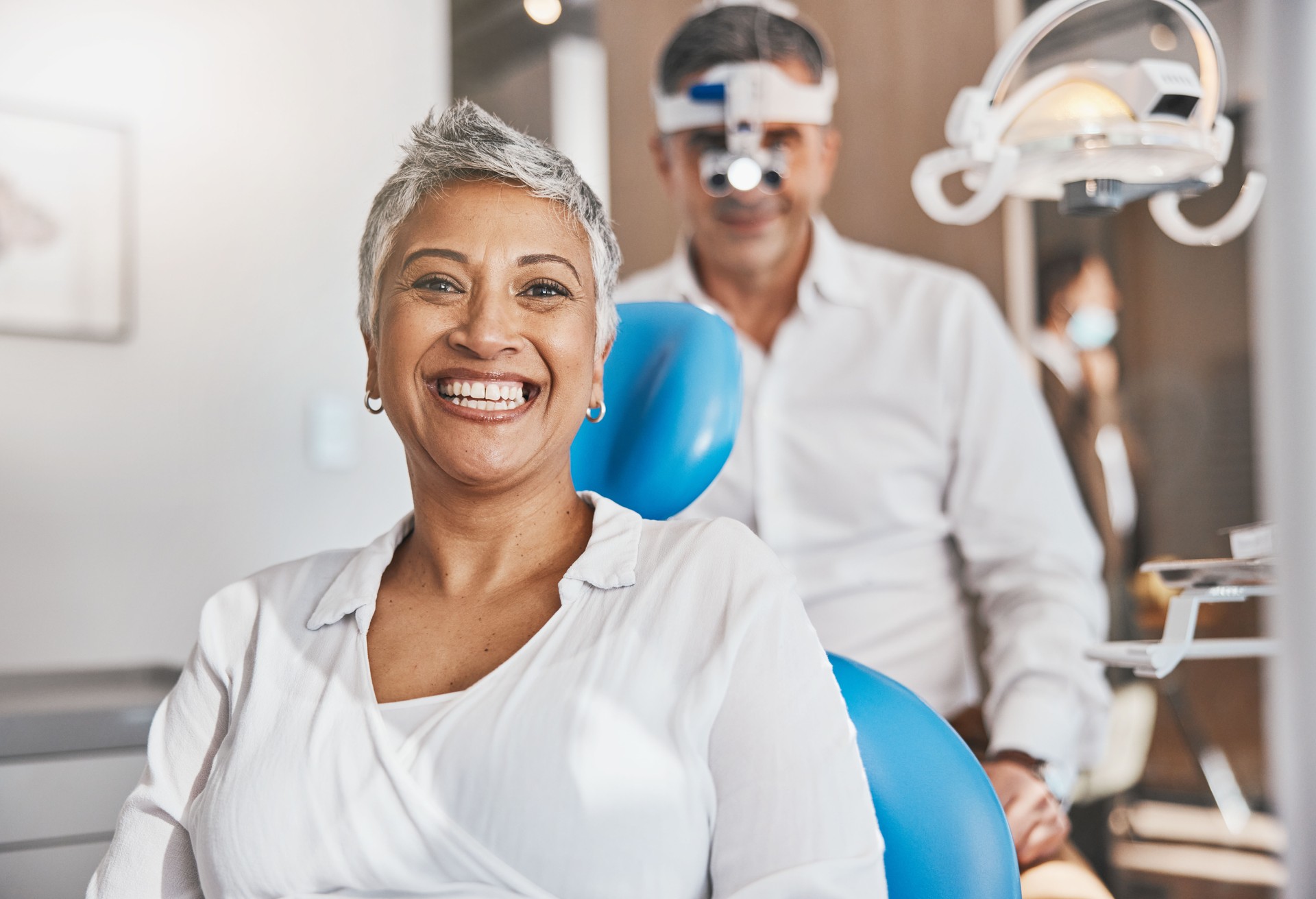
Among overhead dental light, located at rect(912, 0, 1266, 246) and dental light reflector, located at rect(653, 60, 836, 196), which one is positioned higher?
dental light reflector, located at rect(653, 60, 836, 196)

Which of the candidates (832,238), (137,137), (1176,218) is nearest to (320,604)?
(1176,218)

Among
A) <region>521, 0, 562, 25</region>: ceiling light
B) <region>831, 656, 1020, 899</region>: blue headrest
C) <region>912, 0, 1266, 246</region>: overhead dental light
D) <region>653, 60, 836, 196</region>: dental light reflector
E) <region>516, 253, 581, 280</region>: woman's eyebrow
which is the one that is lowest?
<region>831, 656, 1020, 899</region>: blue headrest

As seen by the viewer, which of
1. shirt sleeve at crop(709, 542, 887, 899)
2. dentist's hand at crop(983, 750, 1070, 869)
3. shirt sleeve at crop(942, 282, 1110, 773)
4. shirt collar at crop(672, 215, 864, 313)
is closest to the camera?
shirt sleeve at crop(709, 542, 887, 899)

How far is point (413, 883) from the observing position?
83 cm

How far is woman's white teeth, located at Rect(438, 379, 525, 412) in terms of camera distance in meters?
0.99

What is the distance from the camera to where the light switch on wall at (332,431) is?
87.3 inches

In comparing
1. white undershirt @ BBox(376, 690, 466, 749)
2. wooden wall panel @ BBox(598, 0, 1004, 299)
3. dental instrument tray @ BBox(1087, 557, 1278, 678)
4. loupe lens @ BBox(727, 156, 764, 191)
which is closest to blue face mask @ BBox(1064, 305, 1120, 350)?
wooden wall panel @ BBox(598, 0, 1004, 299)

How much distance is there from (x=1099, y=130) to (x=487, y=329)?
619mm

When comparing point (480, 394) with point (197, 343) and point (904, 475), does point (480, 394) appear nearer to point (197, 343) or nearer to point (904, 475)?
point (904, 475)

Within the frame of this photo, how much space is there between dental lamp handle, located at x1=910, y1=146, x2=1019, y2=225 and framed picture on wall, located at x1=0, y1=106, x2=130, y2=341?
59.5 inches

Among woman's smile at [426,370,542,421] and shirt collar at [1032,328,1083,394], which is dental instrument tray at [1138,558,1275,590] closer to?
woman's smile at [426,370,542,421]

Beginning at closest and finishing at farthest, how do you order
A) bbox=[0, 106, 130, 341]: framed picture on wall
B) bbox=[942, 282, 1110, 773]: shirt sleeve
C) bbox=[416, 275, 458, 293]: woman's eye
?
bbox=[416, 275, 458, 293]: woman's eye, bbox=[942, 282, 1110, 773]: shirt sleeve, bbox=[0, 106, 130, 341]: framed picture on wall

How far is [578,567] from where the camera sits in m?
0.95

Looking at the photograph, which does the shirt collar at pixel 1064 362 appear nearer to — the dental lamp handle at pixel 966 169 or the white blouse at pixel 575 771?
the dental lamp handle at pixel 966 169
